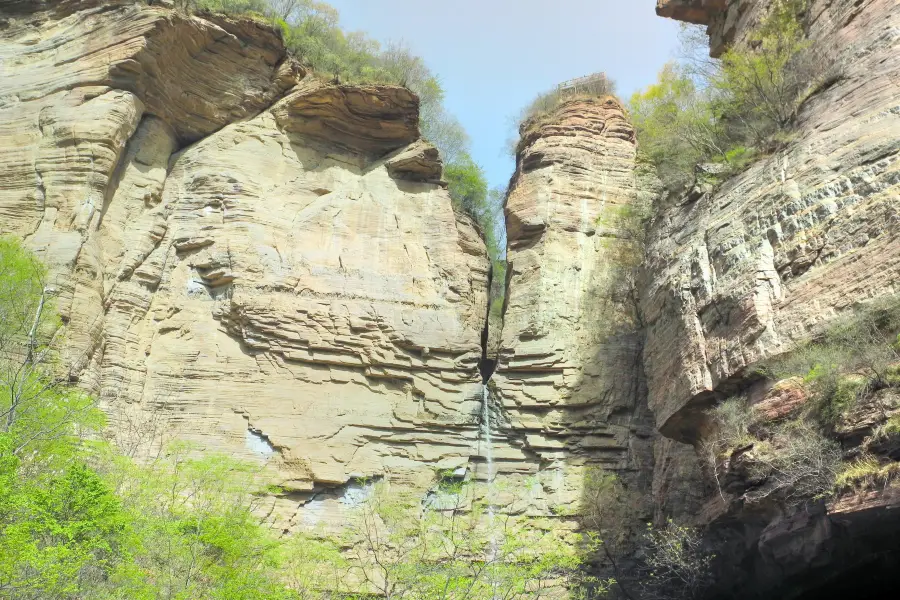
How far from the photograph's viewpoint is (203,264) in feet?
64.8

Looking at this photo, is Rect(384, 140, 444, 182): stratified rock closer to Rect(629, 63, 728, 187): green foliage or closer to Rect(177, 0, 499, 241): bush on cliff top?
Rect(177, 0, 499, 241): bush on cliff top

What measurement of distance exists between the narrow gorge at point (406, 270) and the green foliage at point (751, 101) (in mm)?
600

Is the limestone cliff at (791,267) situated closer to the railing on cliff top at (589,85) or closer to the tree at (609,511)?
the tree at (609,511)

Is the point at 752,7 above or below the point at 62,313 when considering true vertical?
above

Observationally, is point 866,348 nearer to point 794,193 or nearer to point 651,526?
point 794,193

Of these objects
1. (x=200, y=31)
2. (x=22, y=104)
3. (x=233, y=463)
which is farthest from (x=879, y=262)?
(x=22, y=104)

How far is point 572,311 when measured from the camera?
2062cm

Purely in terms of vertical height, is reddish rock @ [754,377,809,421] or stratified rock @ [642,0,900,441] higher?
stratified rock @ [642,0,900,441]

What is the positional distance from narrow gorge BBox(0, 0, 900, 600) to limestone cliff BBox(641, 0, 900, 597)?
0.06 meters

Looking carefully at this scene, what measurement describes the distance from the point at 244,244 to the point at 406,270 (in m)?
3.90

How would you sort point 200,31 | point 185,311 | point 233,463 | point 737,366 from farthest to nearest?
point 200,31
point 185,311
point 233,463
point 737,366

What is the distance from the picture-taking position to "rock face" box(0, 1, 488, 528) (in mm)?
18062

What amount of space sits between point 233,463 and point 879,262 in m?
11.9

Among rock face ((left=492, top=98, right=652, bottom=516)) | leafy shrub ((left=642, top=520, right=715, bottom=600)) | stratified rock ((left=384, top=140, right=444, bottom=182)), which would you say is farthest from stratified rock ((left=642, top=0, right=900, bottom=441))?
stratified rock ((left=384, top=140, right=444, bottom=182))
